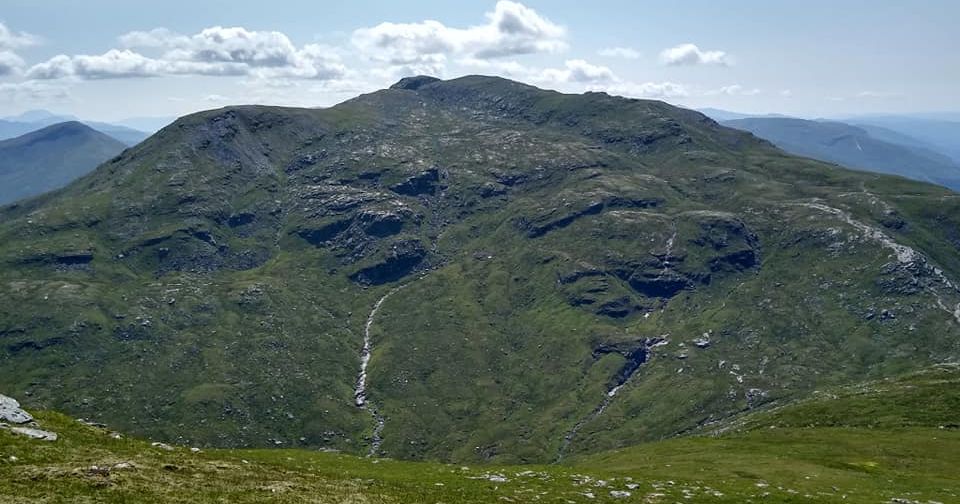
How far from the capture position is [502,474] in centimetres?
6806

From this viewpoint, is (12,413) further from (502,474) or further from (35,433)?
(502,474)

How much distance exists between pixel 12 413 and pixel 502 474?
44.5 meters

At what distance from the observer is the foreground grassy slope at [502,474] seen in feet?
139

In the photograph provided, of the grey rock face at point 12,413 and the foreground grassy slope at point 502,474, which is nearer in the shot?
the foreground grassy slope at point 502,474

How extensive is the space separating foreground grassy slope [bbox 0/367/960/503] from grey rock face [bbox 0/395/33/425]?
5.48ft

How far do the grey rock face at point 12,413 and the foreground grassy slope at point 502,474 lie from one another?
5.48 ft

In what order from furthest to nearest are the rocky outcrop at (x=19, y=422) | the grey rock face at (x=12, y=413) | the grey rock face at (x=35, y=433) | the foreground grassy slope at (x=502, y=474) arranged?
the grey rock face at (x=12, y=413), the rocky outcrop at (x=19, y=422), the grey rock face at (x=35, y=433), the foreground grassy slope at (x=502, y=474)

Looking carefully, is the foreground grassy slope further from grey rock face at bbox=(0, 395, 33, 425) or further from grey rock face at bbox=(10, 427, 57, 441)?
grey rock face at bbox=(0, 395, 33, 425)

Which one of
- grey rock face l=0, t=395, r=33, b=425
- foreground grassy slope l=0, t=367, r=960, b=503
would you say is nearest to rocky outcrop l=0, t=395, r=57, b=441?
grey rock face l=0, t=395, r=33, b=425

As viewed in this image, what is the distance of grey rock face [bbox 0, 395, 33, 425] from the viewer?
5116 centimetres

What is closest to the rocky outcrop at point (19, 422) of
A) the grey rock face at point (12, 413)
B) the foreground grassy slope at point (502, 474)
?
the grey rock face at point (12, 413)

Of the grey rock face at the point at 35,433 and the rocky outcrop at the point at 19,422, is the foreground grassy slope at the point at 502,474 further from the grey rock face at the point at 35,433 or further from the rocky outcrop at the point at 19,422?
the rocky outcrop at the point at 19,422

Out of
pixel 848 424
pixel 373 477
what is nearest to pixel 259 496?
pixel 373 477

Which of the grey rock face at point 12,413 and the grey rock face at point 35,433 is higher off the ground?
the grey rock face at point 12,413
